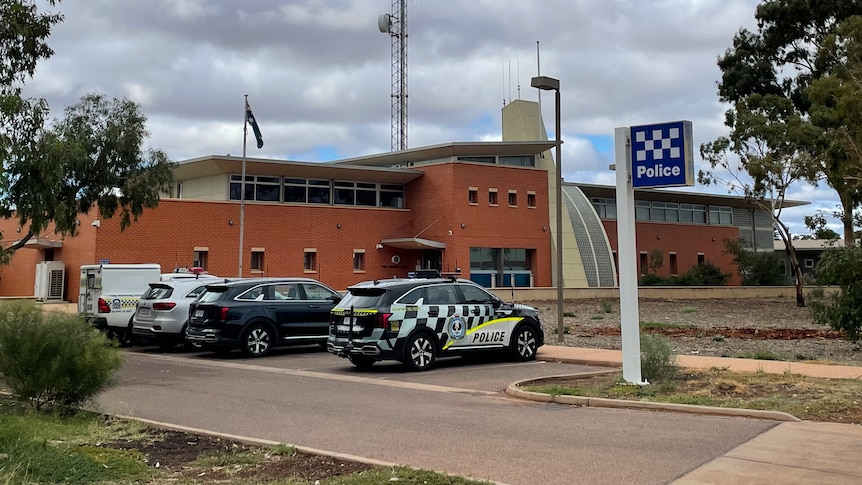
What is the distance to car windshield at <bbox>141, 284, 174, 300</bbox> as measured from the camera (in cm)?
1881

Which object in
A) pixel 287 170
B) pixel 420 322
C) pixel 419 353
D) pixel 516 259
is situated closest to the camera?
pixel 420 322

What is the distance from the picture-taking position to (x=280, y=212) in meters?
40.8

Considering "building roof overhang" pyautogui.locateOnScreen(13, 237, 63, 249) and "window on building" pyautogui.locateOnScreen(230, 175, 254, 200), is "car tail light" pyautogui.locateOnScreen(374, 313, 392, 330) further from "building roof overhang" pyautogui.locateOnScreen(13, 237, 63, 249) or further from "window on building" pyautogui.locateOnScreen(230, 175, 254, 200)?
"window on building" pyautogui.locateOnScreen(230, 175, 254, 200)

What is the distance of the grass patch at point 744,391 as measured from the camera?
9.27 m

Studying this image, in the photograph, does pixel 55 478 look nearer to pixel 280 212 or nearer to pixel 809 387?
pixel 809 387

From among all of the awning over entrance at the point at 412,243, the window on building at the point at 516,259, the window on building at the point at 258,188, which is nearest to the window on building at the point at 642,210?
the window on building at the point at 516,259

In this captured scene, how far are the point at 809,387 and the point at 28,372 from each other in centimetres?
1010

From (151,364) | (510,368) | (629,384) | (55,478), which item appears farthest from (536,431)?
(151,364)

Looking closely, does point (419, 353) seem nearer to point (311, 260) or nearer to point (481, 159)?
point (311, 260)

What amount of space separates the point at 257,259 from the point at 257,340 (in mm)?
23054

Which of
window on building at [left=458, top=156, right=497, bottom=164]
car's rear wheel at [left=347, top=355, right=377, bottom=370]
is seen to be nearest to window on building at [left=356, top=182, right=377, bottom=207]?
window on building at [left=458, top=156, right=497, bottom=164]

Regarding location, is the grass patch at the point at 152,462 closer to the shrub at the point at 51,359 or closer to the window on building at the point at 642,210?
the shrub at the point at 51,359

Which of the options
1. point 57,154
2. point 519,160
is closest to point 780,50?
point 519,160

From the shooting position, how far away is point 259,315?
1728 centimetres
